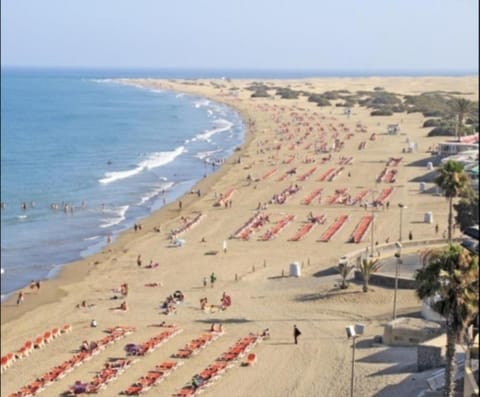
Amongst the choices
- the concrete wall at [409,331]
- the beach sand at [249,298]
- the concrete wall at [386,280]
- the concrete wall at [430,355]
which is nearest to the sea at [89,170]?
the beach sand at [249,298]

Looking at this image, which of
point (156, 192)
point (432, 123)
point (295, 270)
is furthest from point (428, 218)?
point (432, 123)

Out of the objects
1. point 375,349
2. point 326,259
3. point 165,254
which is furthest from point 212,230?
point 375,349

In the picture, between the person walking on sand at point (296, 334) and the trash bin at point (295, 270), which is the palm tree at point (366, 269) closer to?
the trash bin at point (295, 270)

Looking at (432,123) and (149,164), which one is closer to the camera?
(149,164)

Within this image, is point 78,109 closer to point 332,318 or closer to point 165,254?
point 165,254

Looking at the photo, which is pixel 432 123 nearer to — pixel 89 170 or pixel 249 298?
pixel 89 170
